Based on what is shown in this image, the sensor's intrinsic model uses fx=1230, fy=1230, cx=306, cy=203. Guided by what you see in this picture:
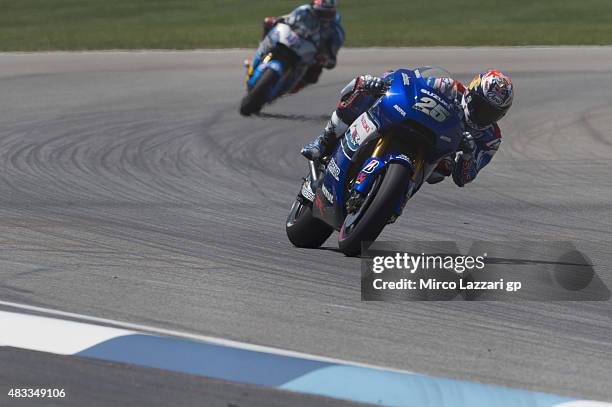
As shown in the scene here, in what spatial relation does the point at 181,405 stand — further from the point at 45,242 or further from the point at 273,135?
the point at 273,135

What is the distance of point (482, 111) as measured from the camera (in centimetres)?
793

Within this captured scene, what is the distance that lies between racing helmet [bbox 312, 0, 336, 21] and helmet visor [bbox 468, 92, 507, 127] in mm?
8577

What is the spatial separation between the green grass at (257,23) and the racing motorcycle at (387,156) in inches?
566

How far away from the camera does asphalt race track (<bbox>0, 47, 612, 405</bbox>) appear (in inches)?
245

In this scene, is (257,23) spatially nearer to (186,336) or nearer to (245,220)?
(245,220)

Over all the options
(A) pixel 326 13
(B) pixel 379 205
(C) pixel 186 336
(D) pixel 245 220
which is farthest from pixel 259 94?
(C) pixel 186 336

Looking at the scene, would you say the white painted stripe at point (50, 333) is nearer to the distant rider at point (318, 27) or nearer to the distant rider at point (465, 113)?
the distant rider at point (465, 113)

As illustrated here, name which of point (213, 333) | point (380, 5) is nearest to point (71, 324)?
point (213, 333)

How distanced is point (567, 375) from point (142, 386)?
1985 mm

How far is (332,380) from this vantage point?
558 centimetres

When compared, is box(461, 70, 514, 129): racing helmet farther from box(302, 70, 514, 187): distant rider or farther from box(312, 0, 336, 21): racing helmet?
box(312, 0, 336, 21): racing helmet

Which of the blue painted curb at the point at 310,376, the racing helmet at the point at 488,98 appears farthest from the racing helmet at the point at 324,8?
the blue painted curb at the point at 310,376

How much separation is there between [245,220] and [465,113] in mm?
2329

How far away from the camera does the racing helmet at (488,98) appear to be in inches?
309
